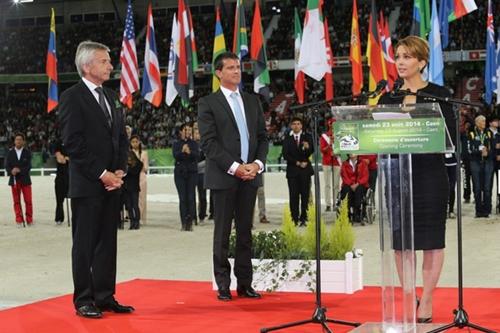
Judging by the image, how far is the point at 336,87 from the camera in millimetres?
47719

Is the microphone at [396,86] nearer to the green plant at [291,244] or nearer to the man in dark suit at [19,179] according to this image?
the green plant at [291,244]

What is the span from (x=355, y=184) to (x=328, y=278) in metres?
7.89

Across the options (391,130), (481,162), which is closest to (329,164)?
(481,162)

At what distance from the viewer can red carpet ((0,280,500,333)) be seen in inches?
246

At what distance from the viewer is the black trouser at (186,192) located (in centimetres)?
1520

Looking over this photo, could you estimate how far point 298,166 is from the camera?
15.6 m

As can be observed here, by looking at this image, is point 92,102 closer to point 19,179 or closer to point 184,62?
point 19,179

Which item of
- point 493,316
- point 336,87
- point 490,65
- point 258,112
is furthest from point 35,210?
point 336,87

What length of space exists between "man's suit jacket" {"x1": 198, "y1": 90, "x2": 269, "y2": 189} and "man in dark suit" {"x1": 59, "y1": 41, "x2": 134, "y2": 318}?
77cm

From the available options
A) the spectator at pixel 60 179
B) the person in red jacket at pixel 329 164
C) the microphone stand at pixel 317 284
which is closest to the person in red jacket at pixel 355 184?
the person in red jacket at pixel 329 164

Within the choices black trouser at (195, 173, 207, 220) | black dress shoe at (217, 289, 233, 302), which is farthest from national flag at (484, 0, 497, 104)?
black dress shoe at (217, 289, 233, 302)

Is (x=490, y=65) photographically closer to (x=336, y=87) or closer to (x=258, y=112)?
(x=258, y=112)

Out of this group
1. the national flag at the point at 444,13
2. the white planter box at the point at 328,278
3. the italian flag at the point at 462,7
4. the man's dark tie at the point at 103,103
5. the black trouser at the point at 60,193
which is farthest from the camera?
the national flag at the point at 444,13

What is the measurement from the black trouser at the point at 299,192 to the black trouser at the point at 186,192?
1705 mm
